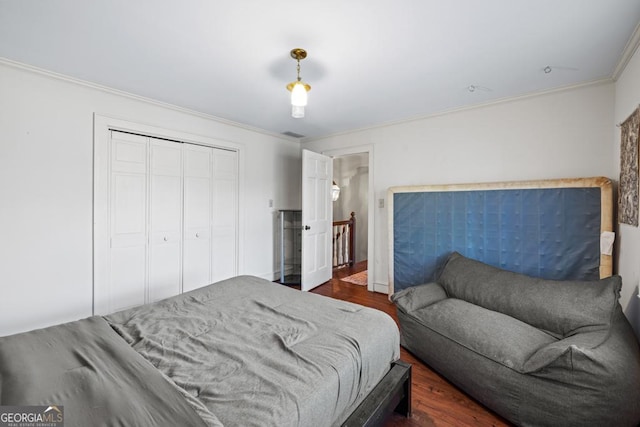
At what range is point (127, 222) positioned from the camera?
2.83 m

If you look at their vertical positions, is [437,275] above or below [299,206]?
below

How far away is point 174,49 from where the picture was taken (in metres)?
2.00

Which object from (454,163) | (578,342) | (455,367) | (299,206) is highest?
(454,163)

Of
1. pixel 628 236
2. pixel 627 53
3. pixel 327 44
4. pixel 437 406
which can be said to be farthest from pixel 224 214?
pixel 627 53

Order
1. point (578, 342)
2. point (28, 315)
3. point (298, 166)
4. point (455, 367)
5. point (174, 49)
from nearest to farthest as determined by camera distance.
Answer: point (578, 342) < point (455, 367) < point (174, 49) < point (28, 315) < point (298, 166)

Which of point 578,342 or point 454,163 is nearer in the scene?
point 578,342

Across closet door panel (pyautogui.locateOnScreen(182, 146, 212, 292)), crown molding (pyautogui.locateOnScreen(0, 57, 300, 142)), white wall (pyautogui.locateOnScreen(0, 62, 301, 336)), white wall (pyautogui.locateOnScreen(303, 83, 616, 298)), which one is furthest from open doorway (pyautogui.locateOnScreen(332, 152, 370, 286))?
white wall (pyautogui.locateOnScreen(0, 62, 301, 336))

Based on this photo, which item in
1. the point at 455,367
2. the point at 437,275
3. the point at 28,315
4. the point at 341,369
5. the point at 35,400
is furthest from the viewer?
the point at 437,275

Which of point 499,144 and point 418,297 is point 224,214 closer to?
point 418,297

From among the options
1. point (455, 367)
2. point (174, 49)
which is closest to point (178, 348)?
point (455, 367)

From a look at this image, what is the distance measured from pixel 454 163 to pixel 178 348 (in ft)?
10.7

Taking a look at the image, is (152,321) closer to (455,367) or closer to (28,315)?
(28,315)

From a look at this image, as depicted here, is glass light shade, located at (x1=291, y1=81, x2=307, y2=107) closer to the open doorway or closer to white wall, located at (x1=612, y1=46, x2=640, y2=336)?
white wall, located at (x1=612, y1=46, x2=640, y2=336)

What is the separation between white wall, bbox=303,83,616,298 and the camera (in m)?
2.49
